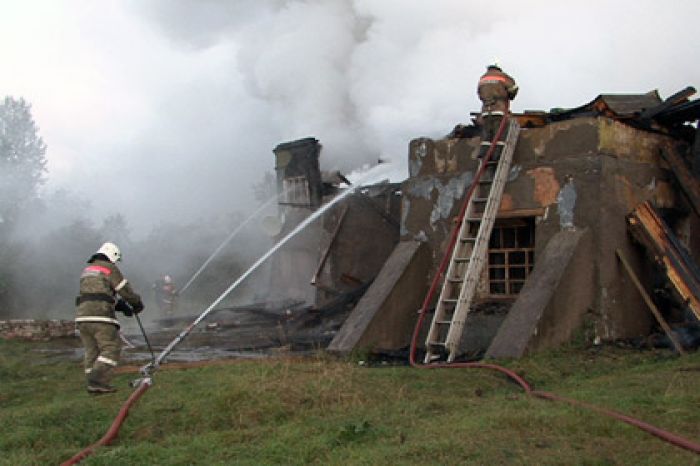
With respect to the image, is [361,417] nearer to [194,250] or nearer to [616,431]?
[616,431]

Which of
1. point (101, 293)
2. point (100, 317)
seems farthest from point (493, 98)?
point (100, 317)

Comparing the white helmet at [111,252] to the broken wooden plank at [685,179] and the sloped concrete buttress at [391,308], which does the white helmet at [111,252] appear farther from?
the broken wooden plank at [685,179]

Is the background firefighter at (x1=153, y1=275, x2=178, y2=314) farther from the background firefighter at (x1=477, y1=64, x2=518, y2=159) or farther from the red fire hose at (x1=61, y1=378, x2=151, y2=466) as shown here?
the red fire hose at (x1=61, y1=378, x2=151, y2=466)

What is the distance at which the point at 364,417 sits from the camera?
5543 mm

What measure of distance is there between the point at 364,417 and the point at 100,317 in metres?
3.28

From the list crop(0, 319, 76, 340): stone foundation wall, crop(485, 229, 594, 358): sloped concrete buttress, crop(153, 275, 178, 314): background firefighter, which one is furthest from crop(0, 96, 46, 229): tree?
crop(485, 229, 594, 358): sloped concrete buttress

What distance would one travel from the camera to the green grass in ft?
14.9

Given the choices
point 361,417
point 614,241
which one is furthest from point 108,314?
point 614,241

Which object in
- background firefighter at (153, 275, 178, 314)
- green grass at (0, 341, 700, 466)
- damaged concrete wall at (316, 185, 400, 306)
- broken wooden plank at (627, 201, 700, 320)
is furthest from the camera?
background firefighter at (153, 275, 178, 314)

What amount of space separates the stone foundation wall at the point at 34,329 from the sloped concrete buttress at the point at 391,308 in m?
6.46

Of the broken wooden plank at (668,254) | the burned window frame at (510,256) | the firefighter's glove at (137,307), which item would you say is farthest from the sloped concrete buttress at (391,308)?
the broken wooden plank at (668,254)

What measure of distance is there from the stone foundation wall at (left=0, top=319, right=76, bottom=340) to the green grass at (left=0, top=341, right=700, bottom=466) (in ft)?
17.1

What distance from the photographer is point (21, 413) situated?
6.18 m

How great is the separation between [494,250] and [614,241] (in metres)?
1.69
